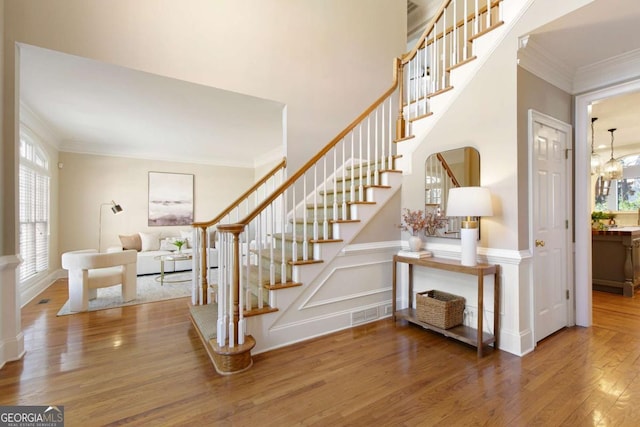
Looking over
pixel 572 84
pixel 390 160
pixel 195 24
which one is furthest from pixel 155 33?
pixel 572 84

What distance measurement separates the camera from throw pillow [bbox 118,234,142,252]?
6.21 meters

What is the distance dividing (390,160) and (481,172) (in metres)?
1.03

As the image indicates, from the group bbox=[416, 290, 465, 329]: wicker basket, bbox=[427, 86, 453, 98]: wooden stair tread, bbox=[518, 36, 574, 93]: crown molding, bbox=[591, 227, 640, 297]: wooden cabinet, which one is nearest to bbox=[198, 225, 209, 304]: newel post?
bbox=[416, 290, 465, 329]: wicker basket

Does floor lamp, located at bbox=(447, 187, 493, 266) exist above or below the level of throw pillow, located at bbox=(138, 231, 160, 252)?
above

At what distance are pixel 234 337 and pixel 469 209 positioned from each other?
85.6 inches

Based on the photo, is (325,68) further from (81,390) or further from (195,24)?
(81,390)


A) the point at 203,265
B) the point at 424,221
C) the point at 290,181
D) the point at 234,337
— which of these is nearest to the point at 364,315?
the point at 424,221

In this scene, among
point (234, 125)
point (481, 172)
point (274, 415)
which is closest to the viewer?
point (274, 415)

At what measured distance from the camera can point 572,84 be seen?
A: 9.92 feet

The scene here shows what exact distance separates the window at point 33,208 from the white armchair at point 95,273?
1052 millimetres

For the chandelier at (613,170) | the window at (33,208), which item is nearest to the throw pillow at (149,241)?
the window at (33,208)

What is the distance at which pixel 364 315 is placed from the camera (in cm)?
317

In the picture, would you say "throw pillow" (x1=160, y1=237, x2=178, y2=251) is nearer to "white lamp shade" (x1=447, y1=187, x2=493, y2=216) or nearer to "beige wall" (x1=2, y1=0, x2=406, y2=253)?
"beige wall" (x1=2, y1=0, x2=406, y2=253)

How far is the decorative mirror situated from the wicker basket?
2.08 ft
